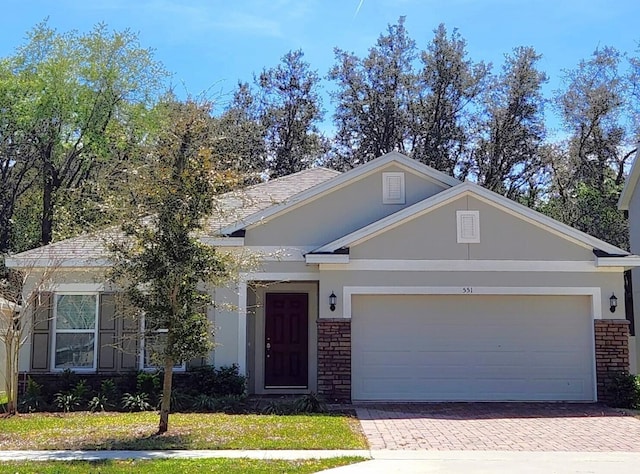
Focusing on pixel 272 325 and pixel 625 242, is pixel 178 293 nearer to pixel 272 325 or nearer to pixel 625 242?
pixel 272 325

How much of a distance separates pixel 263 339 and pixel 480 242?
207 inches

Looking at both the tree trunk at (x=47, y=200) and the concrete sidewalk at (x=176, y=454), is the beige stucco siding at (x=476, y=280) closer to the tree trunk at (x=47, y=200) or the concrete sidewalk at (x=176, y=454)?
the concrete sidewalk at (x=176, y=454)

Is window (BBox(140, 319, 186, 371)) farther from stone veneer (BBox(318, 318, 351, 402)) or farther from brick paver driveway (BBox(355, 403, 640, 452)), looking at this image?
brick paver driveway (BBox(355, 403, 640, 452))

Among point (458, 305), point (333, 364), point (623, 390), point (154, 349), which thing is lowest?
point (623, 390)

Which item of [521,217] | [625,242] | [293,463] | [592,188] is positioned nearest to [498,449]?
[293,463]

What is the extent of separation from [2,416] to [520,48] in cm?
2360

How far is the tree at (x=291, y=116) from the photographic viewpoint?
104 feet

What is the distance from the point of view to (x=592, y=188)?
27141 millimetres

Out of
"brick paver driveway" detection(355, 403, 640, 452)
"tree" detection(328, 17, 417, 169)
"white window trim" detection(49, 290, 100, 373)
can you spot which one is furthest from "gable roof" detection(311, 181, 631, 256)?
"tree" detection(328, 17, 417, 169)

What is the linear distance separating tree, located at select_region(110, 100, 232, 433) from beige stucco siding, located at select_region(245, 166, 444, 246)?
4.44 m

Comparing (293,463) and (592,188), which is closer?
(293,463)

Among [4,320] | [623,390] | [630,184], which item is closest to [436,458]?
[623,390]

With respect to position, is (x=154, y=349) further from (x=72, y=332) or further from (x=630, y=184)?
(x=630, y=184)

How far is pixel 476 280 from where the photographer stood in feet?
45.4
